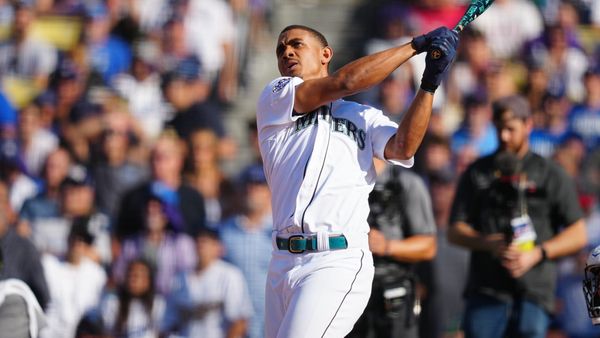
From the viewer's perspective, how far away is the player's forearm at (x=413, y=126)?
5.17 m

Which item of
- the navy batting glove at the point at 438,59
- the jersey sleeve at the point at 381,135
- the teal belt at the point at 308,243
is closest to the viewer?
the navy batting glove at the point at 438,59

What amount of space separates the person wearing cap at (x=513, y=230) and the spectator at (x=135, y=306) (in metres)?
3.31

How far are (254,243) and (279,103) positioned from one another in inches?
178

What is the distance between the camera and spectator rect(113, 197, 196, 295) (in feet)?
32.9

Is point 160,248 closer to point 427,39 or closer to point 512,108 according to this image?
point 512,108

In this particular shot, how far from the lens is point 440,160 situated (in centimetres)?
1002

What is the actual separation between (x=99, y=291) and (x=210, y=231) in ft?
3.72

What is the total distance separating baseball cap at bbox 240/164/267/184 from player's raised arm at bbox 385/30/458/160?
4.72 metres

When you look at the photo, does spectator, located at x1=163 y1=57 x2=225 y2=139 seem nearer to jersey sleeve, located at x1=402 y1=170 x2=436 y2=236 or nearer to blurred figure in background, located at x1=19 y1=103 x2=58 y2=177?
blurred figure in background, located at x1=19 y1=103 x2=58 y2=177

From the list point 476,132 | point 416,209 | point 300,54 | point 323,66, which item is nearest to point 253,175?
point 476,132

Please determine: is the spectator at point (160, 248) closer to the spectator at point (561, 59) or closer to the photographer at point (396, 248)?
the photographer at point (396, 248)

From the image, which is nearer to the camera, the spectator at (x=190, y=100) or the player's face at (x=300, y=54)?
the player's face at (x=300, y=54)

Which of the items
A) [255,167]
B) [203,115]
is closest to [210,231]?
[255,167]

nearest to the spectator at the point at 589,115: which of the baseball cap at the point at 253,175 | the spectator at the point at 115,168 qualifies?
the baseball cap at the point at 253,175
